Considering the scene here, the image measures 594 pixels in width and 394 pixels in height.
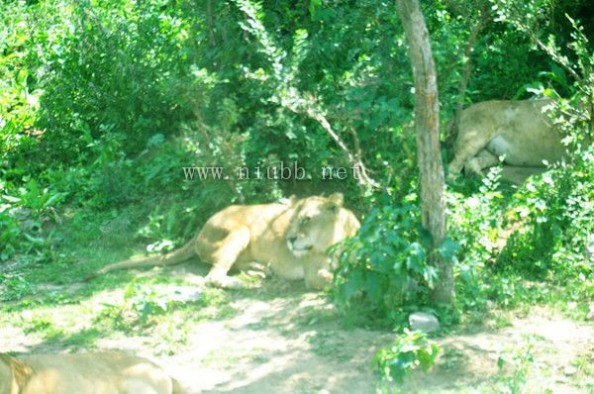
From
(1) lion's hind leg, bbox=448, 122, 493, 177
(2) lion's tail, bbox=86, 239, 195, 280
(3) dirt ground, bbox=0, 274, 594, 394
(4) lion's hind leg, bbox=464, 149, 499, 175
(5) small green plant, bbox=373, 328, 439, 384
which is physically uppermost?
(1) lion's hind leg, bbox=448, 122, 493, 177

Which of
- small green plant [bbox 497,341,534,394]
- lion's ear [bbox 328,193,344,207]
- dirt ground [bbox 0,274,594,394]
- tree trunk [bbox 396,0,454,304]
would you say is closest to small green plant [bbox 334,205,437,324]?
tree trunk [bbox 396,0,454,304]

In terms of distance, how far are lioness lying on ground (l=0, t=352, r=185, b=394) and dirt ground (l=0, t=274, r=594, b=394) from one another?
0.48m

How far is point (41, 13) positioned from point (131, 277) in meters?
7.07

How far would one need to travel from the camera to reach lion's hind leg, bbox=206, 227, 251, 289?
9.20 m

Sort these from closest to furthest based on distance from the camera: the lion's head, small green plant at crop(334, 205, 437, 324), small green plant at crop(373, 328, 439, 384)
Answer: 1. small green plant at crop(373, 328, 439, 384)
2. small green plant at crop(334, 205, 437, 324)
3. the lion's head

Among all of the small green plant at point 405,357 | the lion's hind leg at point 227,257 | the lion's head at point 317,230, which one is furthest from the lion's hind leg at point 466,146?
the small green plant at point 405,357

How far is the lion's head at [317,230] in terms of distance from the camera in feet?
29.7

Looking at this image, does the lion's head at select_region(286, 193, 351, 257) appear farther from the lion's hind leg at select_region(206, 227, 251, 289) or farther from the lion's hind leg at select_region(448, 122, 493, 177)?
the lion's hind leg at select_region(448, 122, 493, 177)

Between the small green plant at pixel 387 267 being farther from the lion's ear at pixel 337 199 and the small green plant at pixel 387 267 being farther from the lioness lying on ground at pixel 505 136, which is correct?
the lioness lying on ground at pixel 505 136

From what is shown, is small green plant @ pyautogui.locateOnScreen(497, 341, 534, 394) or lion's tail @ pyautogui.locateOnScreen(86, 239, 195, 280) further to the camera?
Result: lion's tail @ pyautogui.locateOnScreen(86, 239, 195, 280)

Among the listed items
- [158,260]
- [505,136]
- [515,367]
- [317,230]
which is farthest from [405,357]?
[505,136]

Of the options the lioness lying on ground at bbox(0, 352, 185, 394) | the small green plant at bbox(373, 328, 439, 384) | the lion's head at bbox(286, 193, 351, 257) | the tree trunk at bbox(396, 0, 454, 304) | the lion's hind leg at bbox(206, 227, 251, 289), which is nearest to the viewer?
the lioness lying on ground at bbox(0, 352, 185, 394)

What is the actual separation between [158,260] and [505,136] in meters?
4.82

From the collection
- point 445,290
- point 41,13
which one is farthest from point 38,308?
point 41,13
